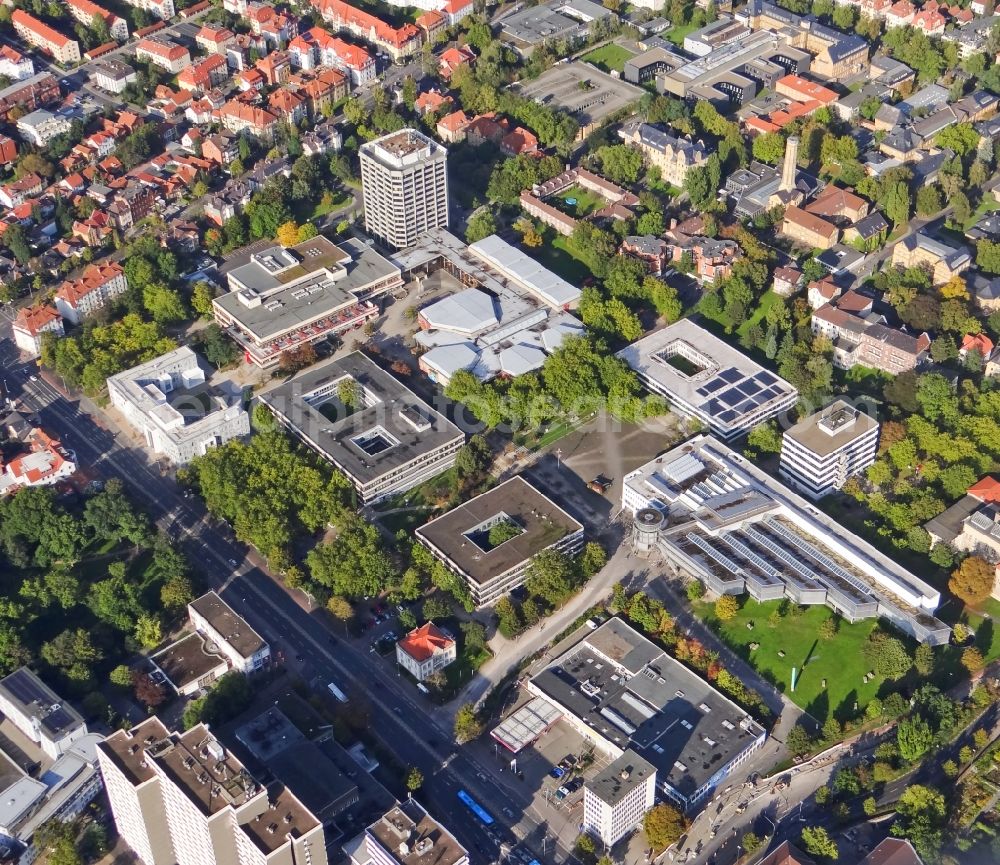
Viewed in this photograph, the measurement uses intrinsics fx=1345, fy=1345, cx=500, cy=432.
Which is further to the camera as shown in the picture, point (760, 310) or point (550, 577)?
point (760, 310)

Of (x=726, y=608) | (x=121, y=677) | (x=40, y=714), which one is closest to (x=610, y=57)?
(x=726, y=608)

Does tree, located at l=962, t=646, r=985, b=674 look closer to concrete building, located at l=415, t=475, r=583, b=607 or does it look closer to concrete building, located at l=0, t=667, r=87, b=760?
concrete building, located at l=415, t=475, r=583, b=607

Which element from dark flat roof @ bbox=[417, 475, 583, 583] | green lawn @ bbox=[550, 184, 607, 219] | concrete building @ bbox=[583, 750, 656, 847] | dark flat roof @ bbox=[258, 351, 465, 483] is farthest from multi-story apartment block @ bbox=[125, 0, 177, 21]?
concrete building @ bbox=[583, 750, 656, 847]

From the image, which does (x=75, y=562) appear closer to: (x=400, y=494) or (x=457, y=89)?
(x=400, y=494)

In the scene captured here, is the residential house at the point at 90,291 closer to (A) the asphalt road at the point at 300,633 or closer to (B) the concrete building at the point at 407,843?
(A) the asphalt road at the point at 300,633

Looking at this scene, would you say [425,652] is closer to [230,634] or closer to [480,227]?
→ [230,634]

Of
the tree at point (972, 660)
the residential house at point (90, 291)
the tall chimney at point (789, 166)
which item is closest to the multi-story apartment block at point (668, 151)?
the tall chimney at point (789, 166)
